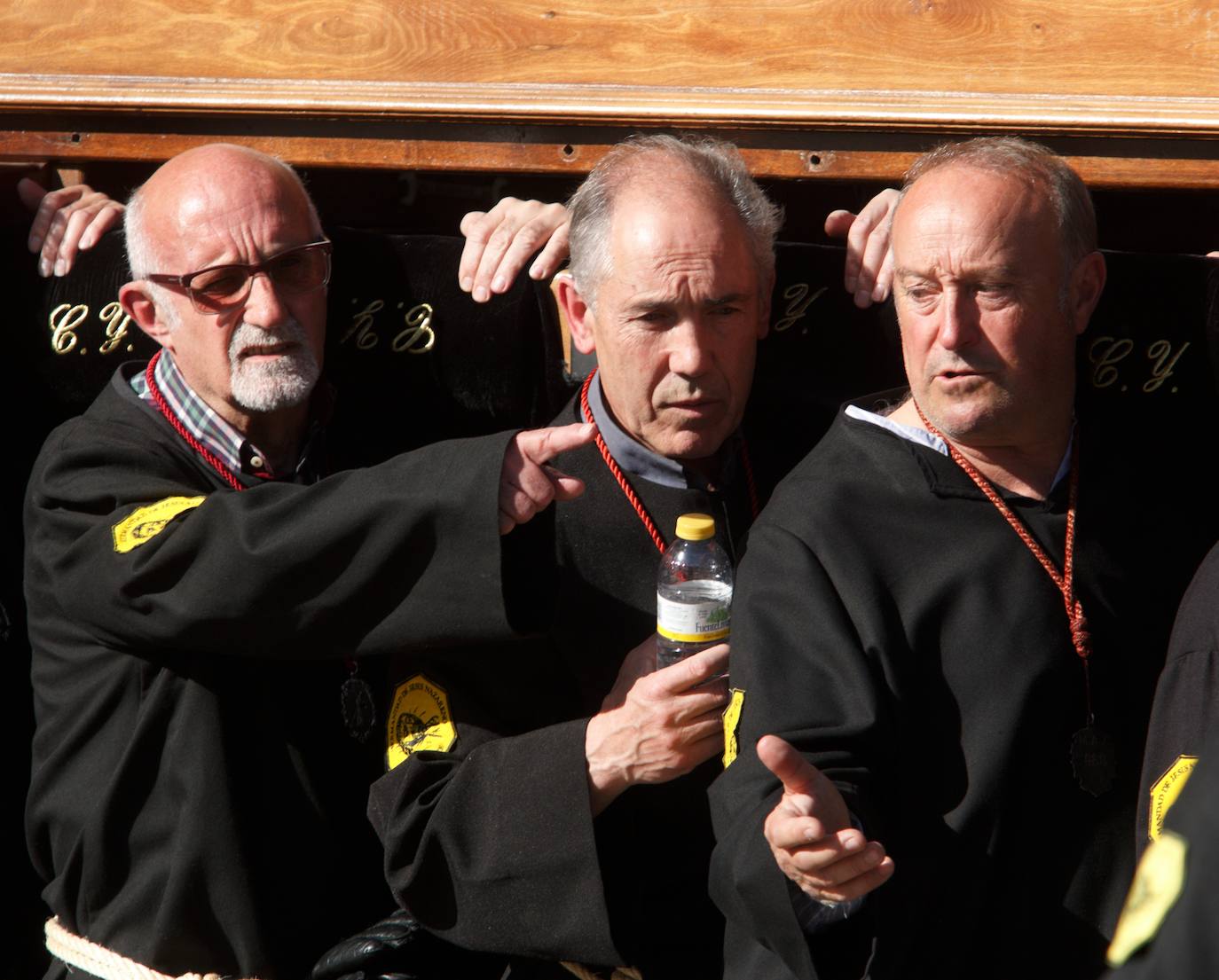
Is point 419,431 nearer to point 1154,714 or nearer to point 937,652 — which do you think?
point 937,652

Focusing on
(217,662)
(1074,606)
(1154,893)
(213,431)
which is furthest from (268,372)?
(1154,893)

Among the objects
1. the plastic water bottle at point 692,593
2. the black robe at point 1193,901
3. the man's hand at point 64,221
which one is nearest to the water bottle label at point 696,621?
the plastic water bottle at point 692,593

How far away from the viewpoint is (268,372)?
3.01 m

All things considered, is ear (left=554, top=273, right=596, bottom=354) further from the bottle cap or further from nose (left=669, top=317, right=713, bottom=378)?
the bottle cap

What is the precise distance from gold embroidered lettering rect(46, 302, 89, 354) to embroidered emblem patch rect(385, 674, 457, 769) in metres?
1.17

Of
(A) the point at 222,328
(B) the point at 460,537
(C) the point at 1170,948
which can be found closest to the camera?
(C) the point at 1170,948

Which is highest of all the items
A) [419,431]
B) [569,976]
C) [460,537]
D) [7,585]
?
[460,537]

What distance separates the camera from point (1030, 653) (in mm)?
2404

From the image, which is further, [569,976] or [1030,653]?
[569,976]

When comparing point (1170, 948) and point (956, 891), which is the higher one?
point (1170, 948)

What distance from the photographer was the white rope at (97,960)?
9.36ft

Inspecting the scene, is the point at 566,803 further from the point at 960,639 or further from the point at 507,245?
the point at 507,245

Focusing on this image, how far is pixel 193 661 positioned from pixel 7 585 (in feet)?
2.39

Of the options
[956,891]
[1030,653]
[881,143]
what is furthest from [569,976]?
[881,143]
